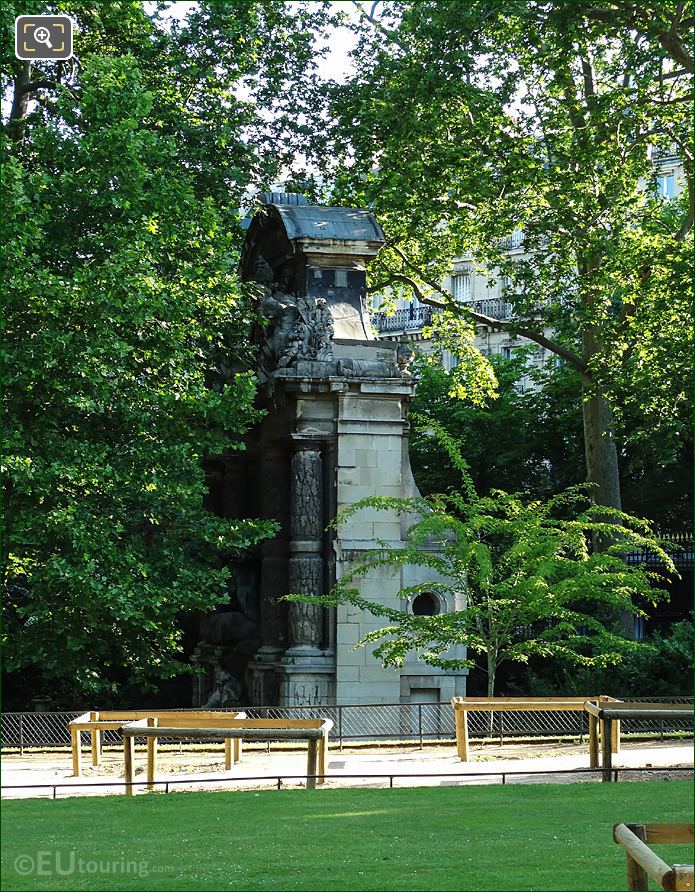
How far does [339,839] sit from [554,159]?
2104 centimetres

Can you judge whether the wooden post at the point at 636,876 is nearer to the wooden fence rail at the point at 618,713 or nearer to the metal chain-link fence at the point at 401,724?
the wooden fence rail at the point at 618,713

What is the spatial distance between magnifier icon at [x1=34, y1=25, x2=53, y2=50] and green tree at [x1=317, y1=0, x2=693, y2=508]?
17.9 meters

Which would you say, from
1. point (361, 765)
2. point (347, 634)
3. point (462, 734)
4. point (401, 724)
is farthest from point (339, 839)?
point (347, 634)

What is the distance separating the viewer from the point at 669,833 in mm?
7316

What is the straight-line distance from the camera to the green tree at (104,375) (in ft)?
59.9

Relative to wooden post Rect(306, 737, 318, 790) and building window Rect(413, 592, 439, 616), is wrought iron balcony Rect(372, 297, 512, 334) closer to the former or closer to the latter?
building window Rect(413, 592, 439, 616)

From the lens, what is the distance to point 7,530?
18.0m

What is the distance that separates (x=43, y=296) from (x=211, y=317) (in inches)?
181

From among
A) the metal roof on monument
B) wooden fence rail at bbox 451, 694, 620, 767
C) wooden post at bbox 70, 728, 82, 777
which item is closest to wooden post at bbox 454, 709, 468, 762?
wooden fence rail at bbox 451, 694, 620, 767

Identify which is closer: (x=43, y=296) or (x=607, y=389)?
(x=43, y=296)

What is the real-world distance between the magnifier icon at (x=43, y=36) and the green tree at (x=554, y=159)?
58.6 ft

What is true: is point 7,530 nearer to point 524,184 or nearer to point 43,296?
point 43,296

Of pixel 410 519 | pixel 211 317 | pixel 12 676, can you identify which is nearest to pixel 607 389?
pixel 410 519

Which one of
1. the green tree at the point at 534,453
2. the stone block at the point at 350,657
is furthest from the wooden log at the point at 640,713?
the green tree at the point at 534,453
